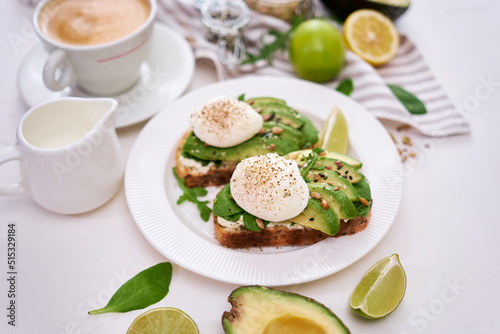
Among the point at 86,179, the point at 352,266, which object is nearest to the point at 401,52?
the point at 352,266

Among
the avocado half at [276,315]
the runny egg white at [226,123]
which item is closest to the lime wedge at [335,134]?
the runny egg white at [226,123]

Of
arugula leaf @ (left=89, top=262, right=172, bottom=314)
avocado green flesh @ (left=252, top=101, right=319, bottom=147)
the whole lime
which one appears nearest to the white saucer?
avocado green flesh @ (left=252, top=101, right=319, bottom=147)

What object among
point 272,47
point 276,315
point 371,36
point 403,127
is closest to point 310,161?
point 276,315

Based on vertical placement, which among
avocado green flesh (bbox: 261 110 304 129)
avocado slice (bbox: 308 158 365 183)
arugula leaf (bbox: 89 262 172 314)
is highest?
avocado slice (bbox: 308 158 365 183)

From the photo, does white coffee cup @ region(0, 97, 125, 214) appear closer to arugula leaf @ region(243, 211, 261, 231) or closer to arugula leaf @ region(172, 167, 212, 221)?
arugula leaf @ region(172, 167, 212, 221)

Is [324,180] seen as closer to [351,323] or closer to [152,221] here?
[351,323]

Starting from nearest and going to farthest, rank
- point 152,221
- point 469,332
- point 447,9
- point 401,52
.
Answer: point 469,332 → point 152,221 → point 401,52 → point 447,9
